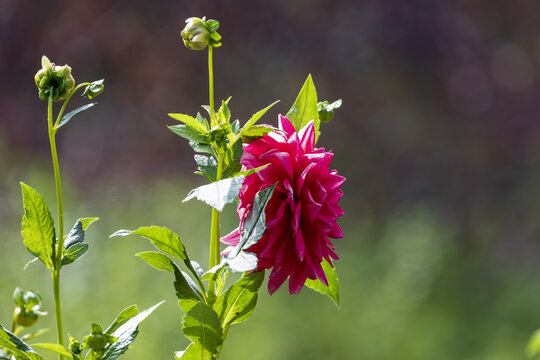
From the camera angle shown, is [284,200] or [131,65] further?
[131,65]

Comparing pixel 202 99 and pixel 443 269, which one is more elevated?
pixel 202 99

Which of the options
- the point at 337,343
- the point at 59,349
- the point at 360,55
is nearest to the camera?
the point at 59,349

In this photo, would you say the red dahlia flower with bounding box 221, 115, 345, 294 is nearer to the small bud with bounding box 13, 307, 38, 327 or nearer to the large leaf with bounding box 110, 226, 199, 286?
the large leaf with bounding box 110, 226, 199, 286

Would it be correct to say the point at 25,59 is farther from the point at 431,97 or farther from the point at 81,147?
the point at 431,97

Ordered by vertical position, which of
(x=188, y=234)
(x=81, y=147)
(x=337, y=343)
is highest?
(x=81, y=147)

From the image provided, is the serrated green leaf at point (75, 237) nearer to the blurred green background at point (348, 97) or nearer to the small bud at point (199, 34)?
the small bud at point (199, 34)

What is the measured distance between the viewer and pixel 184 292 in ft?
1.14

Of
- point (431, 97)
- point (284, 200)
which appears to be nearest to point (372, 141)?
point (431, 97)

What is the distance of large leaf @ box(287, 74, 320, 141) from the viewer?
40 cm

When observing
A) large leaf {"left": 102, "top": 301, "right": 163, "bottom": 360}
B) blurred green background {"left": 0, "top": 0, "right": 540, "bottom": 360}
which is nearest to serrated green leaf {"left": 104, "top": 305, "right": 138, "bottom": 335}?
large leaf {"left": 102, "top": 301, "right": 163, "bottom": 360}

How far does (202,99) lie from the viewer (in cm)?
210

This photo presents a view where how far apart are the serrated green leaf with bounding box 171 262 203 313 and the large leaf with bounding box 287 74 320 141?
118 mm

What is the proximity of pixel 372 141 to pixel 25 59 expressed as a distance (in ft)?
3.69

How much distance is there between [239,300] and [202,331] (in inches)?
1.1
